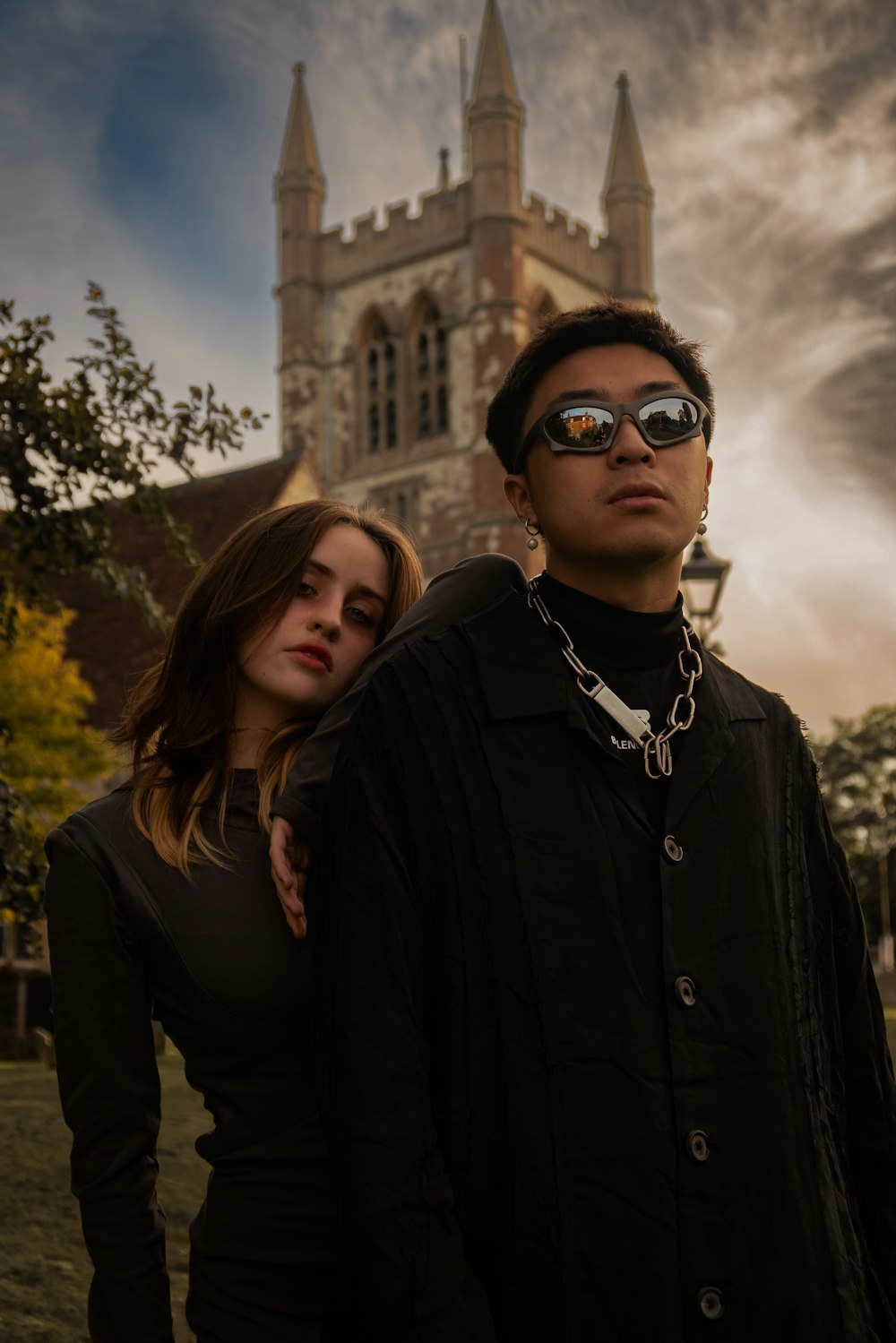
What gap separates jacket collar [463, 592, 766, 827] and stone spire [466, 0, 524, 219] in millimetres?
39738

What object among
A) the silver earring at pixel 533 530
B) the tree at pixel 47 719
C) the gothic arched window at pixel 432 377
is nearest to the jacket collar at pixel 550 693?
the silver earring at pixel 533 530

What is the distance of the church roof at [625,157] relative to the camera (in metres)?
44.5

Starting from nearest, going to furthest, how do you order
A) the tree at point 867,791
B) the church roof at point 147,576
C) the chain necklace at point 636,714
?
the chain necklace at point 636,714, the church roof at point 147,576, the tree at point 867,791

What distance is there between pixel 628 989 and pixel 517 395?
933 mm

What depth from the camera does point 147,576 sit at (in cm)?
2672

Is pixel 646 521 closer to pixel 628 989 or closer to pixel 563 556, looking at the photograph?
pixel 563 556

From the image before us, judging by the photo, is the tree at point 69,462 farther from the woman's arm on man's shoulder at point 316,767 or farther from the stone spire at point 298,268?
the stone spire at point 298,268

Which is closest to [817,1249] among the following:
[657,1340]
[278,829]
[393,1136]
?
[657,1340]

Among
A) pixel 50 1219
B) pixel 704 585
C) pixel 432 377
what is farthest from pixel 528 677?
pixel 432 377

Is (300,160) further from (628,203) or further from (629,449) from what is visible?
(629,449)

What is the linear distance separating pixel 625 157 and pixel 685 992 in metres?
46.7

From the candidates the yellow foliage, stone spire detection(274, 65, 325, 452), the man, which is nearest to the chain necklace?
the man

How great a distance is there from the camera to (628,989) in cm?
174

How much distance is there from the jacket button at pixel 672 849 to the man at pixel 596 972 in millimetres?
21
